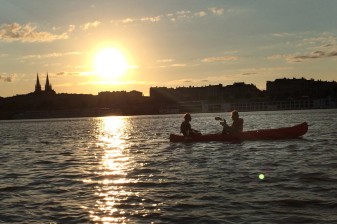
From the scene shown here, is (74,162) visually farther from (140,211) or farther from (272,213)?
(272,213)

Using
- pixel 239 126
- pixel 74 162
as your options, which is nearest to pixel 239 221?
pixel 74 162

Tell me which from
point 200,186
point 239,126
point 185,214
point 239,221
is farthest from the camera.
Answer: point 239,126

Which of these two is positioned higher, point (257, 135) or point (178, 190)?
point (257, 135)

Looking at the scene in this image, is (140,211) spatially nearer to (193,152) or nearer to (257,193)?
(257,193)

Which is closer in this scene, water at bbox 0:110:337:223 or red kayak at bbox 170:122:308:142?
water at bbox 0:110:337:223

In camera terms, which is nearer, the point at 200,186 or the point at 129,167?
the point at 200,186

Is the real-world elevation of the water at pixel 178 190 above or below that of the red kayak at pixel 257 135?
below

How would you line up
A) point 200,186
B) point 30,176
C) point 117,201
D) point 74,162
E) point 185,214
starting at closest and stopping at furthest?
point 185,214 → point 117,201 → point 200,186 → point 30,176 → point 74,162

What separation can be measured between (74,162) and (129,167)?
4269 millimetres

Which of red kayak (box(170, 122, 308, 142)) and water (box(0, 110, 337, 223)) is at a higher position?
red kayak (box(170, 122, 308, 142))

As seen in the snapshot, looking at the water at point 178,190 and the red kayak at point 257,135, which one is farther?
the red kayak at point 257,135

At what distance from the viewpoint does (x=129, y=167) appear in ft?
68.6

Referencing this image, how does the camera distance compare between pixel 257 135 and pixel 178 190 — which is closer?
pixel 178 190

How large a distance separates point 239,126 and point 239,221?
827 inches
